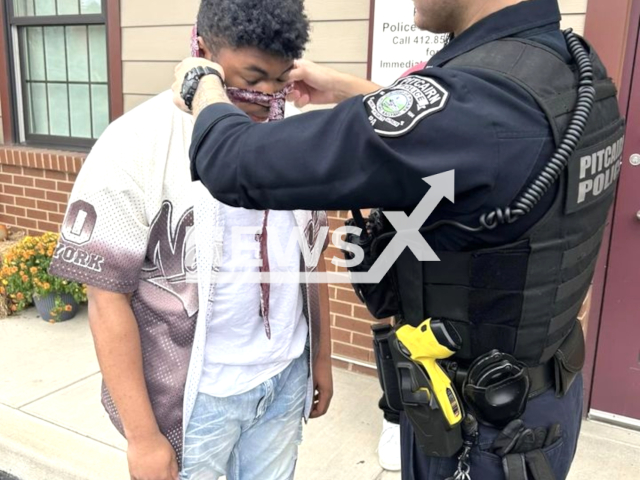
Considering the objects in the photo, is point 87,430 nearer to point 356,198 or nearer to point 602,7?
point 356,198

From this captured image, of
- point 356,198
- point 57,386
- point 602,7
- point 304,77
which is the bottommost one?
point 57,386

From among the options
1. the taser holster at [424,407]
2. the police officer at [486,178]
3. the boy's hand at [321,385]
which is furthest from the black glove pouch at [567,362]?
the boy's hand at [321,385]

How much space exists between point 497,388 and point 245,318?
709 millimetres

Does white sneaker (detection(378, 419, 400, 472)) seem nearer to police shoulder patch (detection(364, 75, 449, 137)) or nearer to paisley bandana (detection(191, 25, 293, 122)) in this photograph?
paisley bandana (detection(191, 25, 293, 122))

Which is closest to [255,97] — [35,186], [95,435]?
[95,435]

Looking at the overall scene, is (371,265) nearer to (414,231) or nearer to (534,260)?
(414,231)

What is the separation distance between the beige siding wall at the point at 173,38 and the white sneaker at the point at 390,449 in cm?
191

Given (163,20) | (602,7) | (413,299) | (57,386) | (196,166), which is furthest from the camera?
(163,20)

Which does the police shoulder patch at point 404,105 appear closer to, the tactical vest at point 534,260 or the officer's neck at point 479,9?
the tactical vest at point 534,260

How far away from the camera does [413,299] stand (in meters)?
1.41

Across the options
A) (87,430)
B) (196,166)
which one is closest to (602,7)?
(196,166)

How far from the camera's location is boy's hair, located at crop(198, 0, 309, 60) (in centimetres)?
157

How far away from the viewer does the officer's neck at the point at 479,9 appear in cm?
133

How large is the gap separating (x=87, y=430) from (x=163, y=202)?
7.20ft
